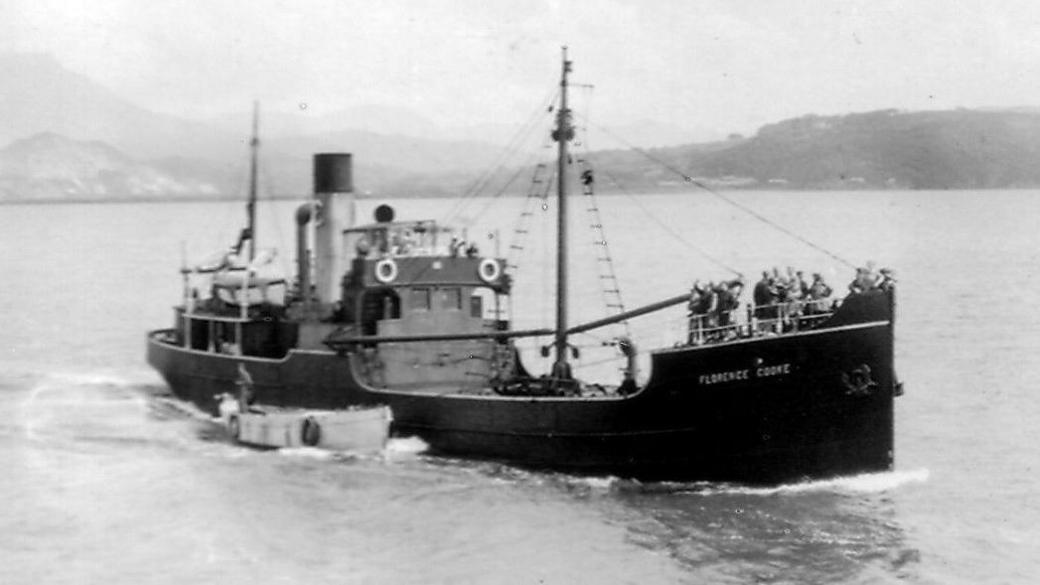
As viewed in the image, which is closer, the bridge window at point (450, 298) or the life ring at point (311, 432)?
the life ring at point (311, 432)

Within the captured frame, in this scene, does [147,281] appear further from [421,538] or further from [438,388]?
[421,538]

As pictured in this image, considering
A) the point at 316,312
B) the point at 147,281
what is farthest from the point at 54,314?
the point at 316,312

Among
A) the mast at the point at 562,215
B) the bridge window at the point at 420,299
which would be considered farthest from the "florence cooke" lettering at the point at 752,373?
the bridge window at the point at 420,299

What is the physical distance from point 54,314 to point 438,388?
113 feet

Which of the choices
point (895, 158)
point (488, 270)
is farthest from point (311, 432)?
point (895, 158)

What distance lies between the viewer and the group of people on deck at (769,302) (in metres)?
23.3

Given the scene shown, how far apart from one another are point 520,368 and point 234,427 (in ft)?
20.9

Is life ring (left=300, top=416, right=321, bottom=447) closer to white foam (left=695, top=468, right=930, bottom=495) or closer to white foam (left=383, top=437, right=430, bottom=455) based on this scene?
white foam (left=383, top=437, right=430, bottom=455)

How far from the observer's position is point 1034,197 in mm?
169375

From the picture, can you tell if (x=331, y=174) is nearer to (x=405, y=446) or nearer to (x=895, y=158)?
(x=405, y=446)

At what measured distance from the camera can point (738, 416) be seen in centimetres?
2342

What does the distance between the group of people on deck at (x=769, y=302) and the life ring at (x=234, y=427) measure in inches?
413

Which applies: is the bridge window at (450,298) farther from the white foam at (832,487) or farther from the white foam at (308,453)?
the white foam at (832,487)

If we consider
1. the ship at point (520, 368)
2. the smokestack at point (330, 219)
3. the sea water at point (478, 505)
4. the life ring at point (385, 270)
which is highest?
the smokestack at point (330, 219)
